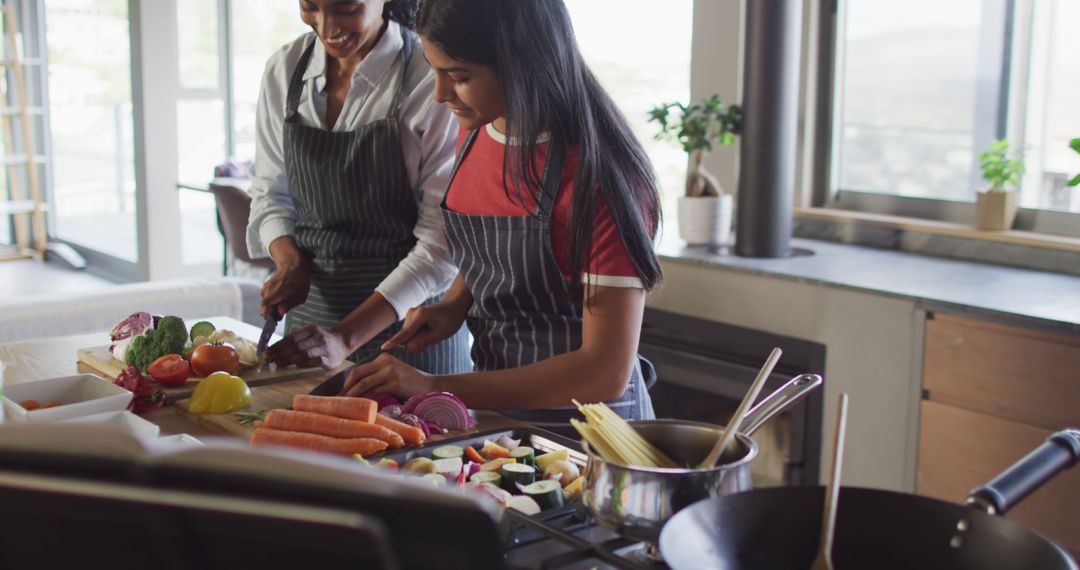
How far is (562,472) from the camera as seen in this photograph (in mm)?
1298

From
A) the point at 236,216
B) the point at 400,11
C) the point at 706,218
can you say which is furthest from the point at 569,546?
the point at 236,216

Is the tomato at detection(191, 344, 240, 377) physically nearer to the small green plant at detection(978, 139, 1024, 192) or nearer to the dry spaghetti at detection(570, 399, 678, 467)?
the dry spaghetti at detection(570, 399, 678, 467)

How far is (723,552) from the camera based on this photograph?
3.11ft

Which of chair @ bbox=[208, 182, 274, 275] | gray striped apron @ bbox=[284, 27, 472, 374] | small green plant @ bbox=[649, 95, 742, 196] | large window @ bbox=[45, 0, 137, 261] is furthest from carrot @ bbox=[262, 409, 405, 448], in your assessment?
large window @ bbox=[45, 0, 137, 261]

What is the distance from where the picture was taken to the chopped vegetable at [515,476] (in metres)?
1.27

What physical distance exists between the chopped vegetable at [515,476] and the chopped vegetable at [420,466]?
4.0 inches

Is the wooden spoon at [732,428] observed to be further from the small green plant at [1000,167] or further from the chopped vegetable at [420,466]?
the small green plant at [1000,167]

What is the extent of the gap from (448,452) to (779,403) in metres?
0.47

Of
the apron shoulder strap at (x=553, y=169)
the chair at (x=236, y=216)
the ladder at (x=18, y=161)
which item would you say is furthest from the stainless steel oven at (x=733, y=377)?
the ladder at (x=18, y=161)

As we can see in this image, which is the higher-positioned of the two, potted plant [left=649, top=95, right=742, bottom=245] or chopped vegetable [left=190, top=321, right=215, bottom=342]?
potted plant [left=649, top=95, right=742, bottom=245]

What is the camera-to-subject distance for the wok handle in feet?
3.07

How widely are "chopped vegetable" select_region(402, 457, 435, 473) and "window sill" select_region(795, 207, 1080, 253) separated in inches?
91.4

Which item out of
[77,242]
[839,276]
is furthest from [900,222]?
[77,242]

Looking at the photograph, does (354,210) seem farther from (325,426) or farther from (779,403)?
(779,403)
